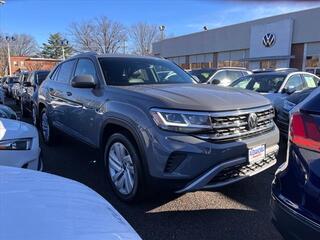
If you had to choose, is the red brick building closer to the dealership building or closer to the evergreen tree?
the evergreen tree

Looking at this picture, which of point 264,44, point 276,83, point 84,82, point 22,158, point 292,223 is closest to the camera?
point 292,223

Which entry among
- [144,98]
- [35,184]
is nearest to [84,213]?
[35,184]

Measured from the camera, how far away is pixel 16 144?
13.0 ft

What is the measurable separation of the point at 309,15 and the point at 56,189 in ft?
97.0

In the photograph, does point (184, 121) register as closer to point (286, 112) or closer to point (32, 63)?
point (286, 112)

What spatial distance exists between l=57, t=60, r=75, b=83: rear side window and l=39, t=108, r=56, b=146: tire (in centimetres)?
92

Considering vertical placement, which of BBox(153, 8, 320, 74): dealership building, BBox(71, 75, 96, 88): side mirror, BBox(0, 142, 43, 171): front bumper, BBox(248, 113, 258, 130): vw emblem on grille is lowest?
BBox(0, 142, 43, 171): front bumper

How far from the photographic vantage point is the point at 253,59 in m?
32.4

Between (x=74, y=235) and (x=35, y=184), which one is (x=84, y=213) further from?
(x=35, y=184)

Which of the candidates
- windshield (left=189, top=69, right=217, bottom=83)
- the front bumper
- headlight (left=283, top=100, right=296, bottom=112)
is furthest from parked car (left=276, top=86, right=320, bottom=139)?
windshield (left=189, top=69, right=217, bottom=83)

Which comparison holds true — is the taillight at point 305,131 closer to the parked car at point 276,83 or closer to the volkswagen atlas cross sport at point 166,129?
the volkswagen atlas cross sport at point 166,129

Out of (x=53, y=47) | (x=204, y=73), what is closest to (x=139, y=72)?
(x=204, y=73)

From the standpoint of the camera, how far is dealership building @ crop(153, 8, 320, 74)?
27.9 metres

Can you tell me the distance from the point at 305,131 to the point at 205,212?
5.98 ft
